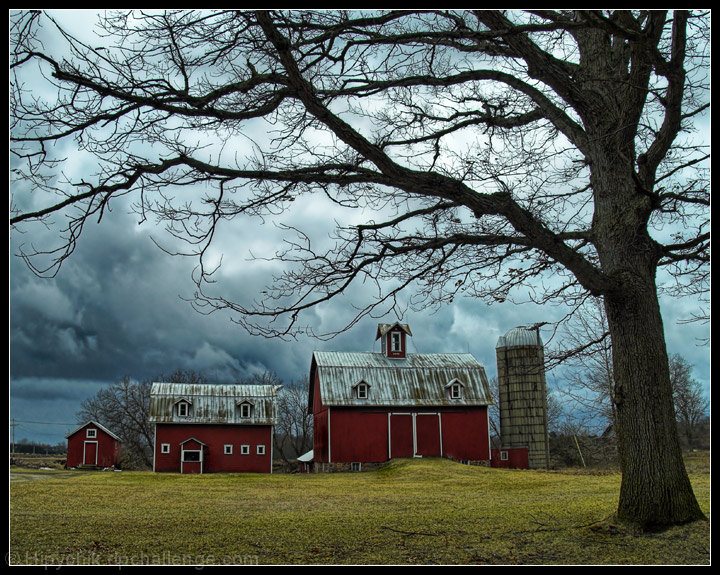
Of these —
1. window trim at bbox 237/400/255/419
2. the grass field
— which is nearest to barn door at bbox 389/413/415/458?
window trim at bbox 237/400/255/419

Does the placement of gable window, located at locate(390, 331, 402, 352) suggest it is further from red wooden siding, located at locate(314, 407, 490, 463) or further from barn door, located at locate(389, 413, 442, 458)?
barn door, located at locate(389, 413, 442, 458)

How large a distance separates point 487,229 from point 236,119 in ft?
12.1

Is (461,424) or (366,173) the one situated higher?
(366,173)

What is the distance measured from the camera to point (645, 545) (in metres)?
7.08

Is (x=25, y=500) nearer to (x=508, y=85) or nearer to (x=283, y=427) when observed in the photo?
(x=508, y=85)

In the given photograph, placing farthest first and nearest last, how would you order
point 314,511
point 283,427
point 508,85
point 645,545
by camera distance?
point 283,427
point 314,511
point 508,85
point 645,545

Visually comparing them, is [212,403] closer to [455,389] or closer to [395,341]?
[395,341]

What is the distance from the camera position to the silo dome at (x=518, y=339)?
121 feet

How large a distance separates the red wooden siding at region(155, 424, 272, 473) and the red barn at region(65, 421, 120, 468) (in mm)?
6175

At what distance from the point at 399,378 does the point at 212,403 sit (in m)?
11.5

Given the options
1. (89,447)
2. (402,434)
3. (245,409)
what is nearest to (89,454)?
(89,447)

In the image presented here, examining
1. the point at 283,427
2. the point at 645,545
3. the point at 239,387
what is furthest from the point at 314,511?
the point at 283,427

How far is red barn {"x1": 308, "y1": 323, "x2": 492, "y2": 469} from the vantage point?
111ft

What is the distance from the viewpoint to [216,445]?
3728 centimetres
